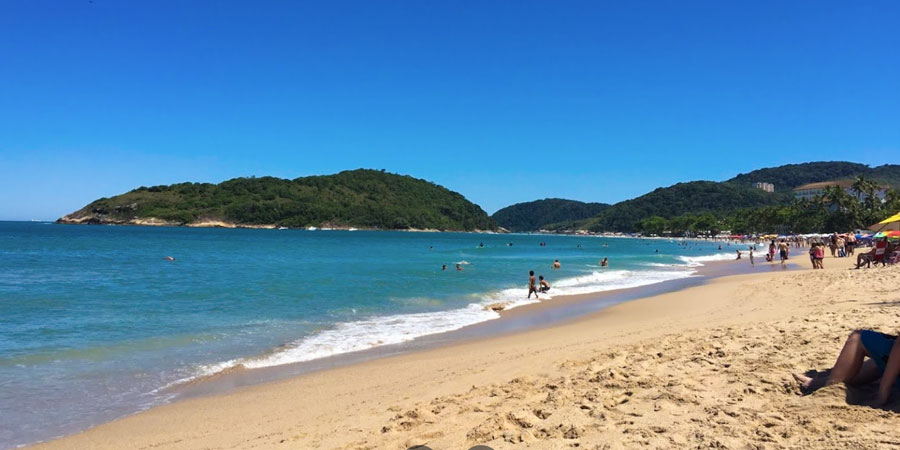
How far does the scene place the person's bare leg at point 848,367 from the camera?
15.1 ft

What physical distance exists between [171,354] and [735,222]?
6508 inches

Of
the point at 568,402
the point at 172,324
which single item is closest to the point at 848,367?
the point at 568,402

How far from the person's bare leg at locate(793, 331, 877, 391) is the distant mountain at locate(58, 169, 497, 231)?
167 meters

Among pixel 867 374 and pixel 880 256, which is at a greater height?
pixel 880 256

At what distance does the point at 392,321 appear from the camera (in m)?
14.0

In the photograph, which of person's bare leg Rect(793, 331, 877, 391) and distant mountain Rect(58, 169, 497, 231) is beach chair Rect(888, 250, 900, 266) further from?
distant mountain Rect(58, 169, 497, 231)

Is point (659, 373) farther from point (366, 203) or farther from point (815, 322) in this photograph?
point (366, 203)

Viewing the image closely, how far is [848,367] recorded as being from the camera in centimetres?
465

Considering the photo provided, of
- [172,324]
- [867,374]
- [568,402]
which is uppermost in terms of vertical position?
[867,374]

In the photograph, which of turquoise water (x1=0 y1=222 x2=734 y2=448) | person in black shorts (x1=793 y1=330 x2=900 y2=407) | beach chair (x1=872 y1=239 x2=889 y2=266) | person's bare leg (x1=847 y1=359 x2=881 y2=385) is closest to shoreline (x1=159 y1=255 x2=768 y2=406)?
turquoise water (x1=0 y1=222 x2=734 y2=448)

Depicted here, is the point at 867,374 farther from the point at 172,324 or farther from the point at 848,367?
the point at 172,324

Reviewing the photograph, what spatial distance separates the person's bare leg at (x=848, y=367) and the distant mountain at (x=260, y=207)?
166978mm

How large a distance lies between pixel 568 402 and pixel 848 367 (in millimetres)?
2459

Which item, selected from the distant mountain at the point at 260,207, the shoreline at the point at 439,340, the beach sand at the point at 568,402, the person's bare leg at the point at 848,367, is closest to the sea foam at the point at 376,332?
the shoreline at the point at 439,340
